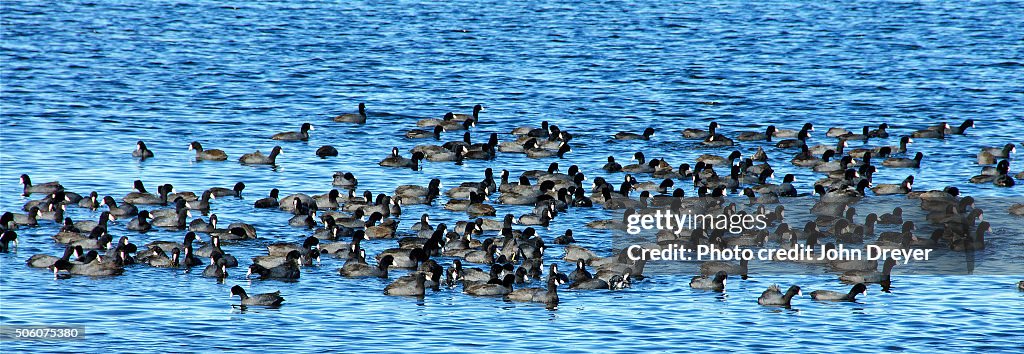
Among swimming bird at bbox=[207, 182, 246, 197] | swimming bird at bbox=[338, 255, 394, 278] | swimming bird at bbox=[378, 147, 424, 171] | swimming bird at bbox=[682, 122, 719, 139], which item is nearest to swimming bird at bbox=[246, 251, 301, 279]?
swimming bird at bbox=[338, 255, 394, 278]

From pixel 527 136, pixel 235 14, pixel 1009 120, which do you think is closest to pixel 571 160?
pixel 527 136

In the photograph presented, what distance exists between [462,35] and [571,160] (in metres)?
40.6

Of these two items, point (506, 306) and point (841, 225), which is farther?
point (841, 225)

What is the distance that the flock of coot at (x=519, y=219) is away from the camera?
34531mm

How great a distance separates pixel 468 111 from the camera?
6450 centimetres

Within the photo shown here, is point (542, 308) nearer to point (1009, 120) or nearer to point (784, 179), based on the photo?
point (784, 179)

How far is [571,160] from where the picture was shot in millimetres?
51688

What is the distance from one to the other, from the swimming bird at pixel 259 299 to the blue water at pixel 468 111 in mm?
442

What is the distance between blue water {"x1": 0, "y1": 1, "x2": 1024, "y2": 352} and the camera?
1224 inches

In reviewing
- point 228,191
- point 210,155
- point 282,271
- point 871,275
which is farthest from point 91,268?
point 871,275

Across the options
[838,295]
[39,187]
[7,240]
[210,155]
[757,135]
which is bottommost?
[838,295]

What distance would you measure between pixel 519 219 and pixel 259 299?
10.3 meters

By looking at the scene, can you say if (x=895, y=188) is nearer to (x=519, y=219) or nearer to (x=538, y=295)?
(x=519, y=219)

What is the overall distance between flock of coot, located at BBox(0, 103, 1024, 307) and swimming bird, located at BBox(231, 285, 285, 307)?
0.04 m
